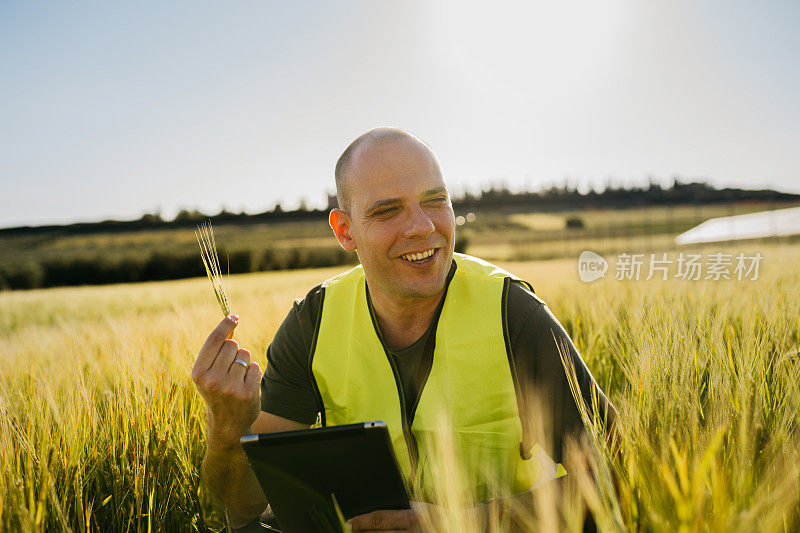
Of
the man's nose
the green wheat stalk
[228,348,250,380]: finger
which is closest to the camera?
the green wheat stalk

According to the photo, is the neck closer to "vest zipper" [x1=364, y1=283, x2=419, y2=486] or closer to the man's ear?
"vest zipper" [x1=364, y1=283, x2=419, y2=486]

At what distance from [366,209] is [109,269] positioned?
105 feet

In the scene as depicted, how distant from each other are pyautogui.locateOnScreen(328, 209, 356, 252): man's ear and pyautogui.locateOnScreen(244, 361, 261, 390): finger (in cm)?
78

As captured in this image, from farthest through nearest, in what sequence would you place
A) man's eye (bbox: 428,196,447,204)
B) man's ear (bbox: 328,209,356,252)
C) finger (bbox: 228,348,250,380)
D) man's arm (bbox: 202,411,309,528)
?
man's ear (bbox: 328,209,356,252) < man's eye (bbox: 428,196,447,204) < man's arm (bbox: 202,411,309,528) < finger (bbox: 228,348,250,380)

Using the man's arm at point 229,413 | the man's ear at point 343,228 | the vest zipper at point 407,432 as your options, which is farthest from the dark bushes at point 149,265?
the vest zipper at point 407,432

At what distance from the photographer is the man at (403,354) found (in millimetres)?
1665

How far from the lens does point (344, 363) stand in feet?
6.63

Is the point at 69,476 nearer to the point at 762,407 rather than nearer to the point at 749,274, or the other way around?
the point at 762,407

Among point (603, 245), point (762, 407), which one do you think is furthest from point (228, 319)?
point (603, 245)

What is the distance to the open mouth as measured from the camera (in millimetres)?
1950

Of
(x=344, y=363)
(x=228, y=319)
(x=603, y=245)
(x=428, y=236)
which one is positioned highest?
(x=428, y=236)

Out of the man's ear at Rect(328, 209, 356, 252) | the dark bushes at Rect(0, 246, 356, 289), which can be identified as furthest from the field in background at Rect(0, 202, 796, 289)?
the man's ear at Rect(328, 209, 356, 252)

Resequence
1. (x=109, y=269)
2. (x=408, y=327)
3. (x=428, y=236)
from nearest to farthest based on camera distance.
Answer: (x=428, y=236) → (x=408, y=327) → (x=109, y=269)

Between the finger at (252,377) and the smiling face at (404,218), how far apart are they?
0.61 metres
